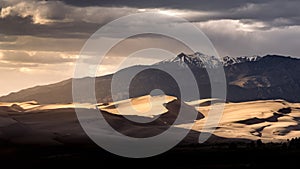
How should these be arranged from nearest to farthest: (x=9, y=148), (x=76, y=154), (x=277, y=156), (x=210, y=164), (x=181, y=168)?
(x=181, y=168) → (x=210, y=164) → (x=277, y=156) → (x=76, y=154) → (x=9, y=148)

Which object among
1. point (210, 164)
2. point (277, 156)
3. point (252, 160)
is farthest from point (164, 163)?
point (277, 156)

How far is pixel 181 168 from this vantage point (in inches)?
5094

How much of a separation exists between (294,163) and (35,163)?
60.0 m

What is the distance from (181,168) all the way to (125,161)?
22023 mm

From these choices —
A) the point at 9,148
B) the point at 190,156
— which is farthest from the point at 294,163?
→ the point at 9,148

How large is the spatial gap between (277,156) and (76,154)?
52.5 m

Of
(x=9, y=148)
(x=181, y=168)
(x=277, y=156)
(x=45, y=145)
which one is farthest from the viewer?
(x=45, y=145)

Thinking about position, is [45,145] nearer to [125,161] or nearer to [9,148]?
[9,148]

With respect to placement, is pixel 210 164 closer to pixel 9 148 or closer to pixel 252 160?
pixel 252 160

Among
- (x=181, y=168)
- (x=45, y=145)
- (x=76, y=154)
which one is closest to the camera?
(x=181, y=168)

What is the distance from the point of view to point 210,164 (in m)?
140

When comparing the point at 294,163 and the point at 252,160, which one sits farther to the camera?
the point at 252,160

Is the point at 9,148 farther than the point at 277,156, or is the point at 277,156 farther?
the point at 9,148

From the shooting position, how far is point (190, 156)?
16200 cm
